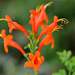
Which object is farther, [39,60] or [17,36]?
[17,36]

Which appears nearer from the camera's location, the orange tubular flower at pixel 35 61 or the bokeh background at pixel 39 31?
the orange tubular flower at pixel 35 61

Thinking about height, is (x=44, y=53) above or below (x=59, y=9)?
below

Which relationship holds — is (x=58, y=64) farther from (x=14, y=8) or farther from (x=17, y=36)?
(x=14, y=8)

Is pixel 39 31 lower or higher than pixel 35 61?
higher

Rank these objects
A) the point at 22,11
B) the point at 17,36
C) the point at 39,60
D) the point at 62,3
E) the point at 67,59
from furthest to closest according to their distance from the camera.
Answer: the point at 17,36 < the point at 22,11 < the point at 62,3 < the point at 67,59 < the point at 39,60

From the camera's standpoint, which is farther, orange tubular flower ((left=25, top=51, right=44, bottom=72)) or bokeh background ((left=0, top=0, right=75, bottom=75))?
bokeh background ((left=0, top=0, right=75, bottom=75))

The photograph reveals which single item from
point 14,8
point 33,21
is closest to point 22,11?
point 14,8

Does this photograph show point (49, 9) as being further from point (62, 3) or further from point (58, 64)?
point (58, 64)

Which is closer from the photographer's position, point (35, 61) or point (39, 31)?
point (35, 61)

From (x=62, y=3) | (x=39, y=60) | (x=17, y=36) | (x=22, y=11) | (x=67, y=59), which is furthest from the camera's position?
(x=17, y=36)

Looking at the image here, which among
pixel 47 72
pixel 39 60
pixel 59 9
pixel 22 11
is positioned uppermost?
pixel 22 11
